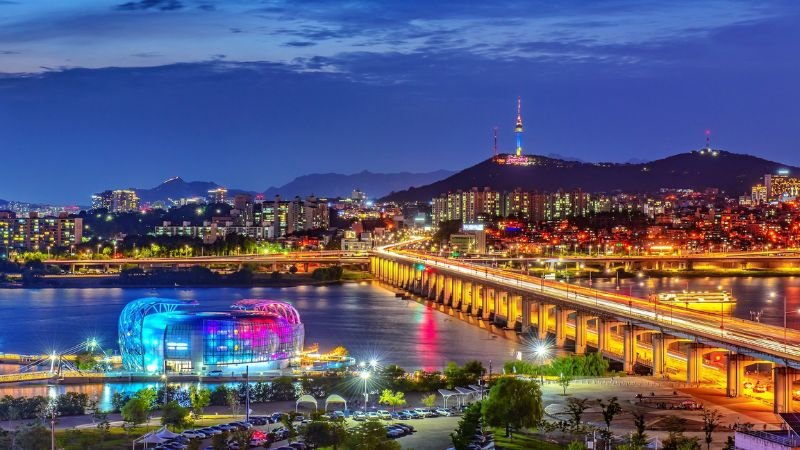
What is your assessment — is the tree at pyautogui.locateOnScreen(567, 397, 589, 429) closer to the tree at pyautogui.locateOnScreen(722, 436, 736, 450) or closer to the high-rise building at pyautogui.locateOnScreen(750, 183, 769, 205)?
the tree at pyautogui.locateOnScreen(722, 436, 736, 450)

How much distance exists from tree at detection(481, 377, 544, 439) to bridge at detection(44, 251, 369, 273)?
117 feet

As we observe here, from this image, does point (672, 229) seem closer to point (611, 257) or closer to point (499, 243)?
point (499, 243)

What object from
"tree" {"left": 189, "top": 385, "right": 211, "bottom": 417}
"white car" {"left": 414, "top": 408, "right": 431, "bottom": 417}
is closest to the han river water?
"tree" {"left": 189, "top": 385, "right": 211, "bottom": 417}

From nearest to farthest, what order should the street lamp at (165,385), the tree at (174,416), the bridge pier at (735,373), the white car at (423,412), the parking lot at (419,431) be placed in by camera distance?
the parking lot at (419,431)
the tree at (174,416)
the white car at (423,412)
the bridge pier at (735,373)
the street lamp at (165,385)

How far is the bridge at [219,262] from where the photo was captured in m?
47.8

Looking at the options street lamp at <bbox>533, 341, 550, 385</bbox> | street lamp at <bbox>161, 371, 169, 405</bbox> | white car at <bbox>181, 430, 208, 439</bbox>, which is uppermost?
white car at <bbox>181, 430, 208, 439</bbox>

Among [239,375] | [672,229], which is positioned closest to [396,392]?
[239,375]

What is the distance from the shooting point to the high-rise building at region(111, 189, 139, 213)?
355ft

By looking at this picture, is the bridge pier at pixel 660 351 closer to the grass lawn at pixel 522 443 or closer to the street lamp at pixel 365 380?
the street lamp at pixel 365 380

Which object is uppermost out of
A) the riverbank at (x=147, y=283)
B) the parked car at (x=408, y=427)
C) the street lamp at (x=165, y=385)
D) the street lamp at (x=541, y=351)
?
the parked car at (x=408, y=427)

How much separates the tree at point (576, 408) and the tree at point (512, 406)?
380 millimetres

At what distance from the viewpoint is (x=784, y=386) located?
14.0m

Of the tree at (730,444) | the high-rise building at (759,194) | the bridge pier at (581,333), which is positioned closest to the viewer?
the tree at (730,444)

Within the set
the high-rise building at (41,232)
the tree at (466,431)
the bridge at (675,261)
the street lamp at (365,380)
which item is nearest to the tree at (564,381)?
the street lamp at (365,380)
